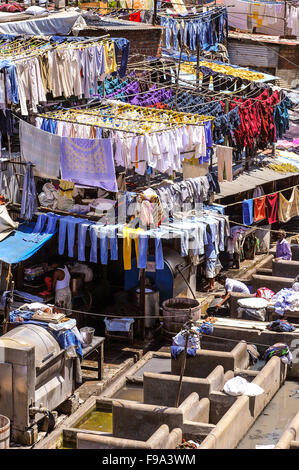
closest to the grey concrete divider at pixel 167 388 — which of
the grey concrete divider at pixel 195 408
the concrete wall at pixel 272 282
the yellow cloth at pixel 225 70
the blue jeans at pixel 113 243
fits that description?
the grey concrete divider at pixel 195 408

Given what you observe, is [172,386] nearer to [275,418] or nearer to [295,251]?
[275,418]

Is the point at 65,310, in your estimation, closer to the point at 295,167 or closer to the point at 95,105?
the point at 95,105

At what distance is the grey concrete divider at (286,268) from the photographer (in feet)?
89.6

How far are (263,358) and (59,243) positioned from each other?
6.18 metres

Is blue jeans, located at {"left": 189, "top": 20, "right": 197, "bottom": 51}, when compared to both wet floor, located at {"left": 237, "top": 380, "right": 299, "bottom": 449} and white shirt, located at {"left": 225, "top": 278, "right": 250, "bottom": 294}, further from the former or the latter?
wet floor, located at {"left": 237, "top": 380, "right": 299, "bottom": 449}

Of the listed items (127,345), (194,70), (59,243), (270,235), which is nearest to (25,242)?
(59,243)

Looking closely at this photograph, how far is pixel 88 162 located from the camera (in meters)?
23.2

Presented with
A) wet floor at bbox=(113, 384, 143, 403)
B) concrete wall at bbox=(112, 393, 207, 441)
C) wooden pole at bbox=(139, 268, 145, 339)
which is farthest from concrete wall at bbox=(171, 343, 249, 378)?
wooden pole at bbox=(139, 268, 145, 339)

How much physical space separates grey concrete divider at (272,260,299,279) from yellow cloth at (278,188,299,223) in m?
2.98

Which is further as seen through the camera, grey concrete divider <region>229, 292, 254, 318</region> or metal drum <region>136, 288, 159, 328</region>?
grey concrete divider <region>229, 292, 254, 318</region>

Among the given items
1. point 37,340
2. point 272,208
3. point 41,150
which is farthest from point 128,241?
point 272,208

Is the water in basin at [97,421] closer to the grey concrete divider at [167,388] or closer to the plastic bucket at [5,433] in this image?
the grey concrete divider at [167,388]

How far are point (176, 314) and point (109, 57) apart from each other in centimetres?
810

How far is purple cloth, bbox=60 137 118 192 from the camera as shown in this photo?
2281 centimetres
